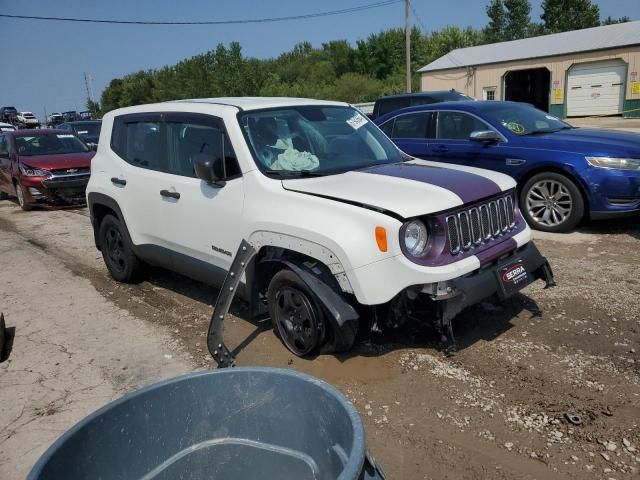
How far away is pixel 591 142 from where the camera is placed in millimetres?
6891

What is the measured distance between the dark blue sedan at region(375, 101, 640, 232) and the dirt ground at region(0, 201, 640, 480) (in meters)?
0.72

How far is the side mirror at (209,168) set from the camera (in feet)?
14.0

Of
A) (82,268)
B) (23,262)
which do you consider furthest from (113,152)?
(23,262)

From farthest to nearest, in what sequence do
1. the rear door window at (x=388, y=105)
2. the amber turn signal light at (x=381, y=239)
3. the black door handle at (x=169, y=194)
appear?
the rear door window at (x=388, y=105) < the black door handle at (x=169, y=194) < the amber turn signal light at (x=381, y=239)

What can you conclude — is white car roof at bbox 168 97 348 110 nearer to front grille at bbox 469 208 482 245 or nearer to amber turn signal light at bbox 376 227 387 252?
amber turn signal light at bbox 376 227 387 252

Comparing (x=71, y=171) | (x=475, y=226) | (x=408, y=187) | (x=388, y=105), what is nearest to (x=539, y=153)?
(x=475, y=226)

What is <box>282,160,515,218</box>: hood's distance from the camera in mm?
3623

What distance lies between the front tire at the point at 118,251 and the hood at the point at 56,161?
609 cm

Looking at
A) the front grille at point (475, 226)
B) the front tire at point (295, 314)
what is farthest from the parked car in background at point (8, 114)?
the front grille at point (475, 226)

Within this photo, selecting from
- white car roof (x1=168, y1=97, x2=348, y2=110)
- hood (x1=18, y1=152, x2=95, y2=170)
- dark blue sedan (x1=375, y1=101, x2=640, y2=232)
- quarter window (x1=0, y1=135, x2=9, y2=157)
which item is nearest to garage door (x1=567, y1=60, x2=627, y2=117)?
dark blue sedan (x1=375, y1=101, x2=640, y2=232)

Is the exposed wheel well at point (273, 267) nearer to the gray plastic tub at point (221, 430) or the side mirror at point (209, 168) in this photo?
the side mirror at point (209, 168)

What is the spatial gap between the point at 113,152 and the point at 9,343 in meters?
2.15

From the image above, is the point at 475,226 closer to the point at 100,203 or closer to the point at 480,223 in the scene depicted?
the point at 480,223

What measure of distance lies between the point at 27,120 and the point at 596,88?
4501cm
